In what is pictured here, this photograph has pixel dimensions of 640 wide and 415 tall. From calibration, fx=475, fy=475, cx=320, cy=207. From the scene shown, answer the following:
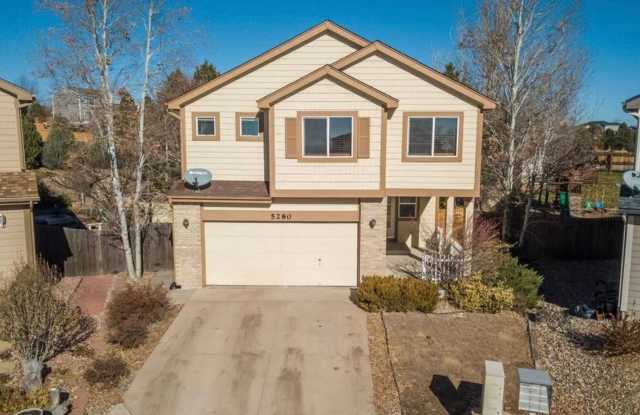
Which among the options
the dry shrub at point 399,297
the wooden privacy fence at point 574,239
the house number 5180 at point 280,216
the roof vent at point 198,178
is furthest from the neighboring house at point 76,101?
the wooden privacy fence at point 574,239

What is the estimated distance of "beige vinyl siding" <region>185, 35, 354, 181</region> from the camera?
15680 millimetres

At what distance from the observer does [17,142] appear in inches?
573

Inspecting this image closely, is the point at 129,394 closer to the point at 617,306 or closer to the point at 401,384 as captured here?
the point at 401,384

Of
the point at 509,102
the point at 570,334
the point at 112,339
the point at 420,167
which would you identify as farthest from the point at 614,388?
the point at 509,102

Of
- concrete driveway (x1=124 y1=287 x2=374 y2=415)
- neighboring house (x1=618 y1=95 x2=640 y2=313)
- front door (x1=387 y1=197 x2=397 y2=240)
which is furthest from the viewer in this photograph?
front door (x1=387 y1=197 x2=397 y2=240)

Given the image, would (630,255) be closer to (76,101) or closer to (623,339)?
(623,339)

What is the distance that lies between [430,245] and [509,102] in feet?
25.9

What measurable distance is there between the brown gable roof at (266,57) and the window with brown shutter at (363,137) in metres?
3.20

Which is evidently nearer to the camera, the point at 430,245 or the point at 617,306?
the point at 617,306

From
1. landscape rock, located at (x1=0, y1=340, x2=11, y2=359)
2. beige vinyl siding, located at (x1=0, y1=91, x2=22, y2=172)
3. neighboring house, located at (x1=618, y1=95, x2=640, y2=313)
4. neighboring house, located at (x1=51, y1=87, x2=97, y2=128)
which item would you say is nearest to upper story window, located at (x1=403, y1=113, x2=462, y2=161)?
neighboring house, located at (x1=618, y1=95, x2=640, y2=313)

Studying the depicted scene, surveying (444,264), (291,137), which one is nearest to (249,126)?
(291,137)

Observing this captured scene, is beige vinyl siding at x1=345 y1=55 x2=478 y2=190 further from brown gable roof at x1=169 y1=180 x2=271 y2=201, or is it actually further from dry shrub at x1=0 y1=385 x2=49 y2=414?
dry shrub at x1=0 y1=385 x2=49 y2=414

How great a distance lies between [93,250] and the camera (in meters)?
17.0

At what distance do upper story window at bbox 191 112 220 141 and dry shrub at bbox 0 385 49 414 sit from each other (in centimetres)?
908
